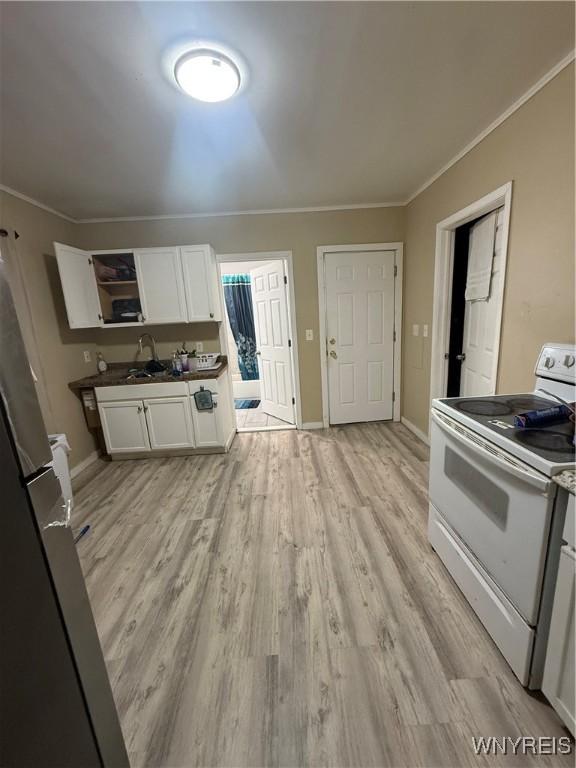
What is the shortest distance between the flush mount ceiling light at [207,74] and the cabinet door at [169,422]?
7.59 ft

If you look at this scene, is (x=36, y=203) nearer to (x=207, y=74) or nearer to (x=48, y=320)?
(x=48, y=320)

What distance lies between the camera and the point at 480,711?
42.2 inches

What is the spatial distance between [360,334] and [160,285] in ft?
7.40

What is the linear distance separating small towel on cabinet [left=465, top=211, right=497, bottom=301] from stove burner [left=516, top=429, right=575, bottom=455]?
5.01ft

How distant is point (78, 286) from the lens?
9.37ft

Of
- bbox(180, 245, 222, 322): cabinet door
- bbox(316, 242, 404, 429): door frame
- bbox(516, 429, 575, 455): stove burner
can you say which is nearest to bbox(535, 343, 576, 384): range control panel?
bbox(516, 429, 575, 455): stove burner

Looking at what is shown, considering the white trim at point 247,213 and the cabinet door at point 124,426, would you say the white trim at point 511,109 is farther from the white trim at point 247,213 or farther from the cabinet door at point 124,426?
the cabinet door at point 124,426

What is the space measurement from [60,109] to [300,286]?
2280 mm

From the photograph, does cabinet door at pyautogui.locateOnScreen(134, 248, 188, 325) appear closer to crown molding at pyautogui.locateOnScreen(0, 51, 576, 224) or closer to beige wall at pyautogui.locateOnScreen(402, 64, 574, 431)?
crown molding at pyautogui.locateOnScreen(0, 51, 576, 224)

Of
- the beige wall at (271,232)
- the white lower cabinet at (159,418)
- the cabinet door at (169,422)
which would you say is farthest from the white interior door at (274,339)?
the cabinet door at (169,422)

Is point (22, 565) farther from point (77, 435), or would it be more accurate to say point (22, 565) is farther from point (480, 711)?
point (77, 435)

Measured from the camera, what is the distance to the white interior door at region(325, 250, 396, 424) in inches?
133

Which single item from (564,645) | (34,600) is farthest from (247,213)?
(564,645)

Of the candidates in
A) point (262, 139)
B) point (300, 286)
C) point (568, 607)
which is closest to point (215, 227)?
point (300, 286)
